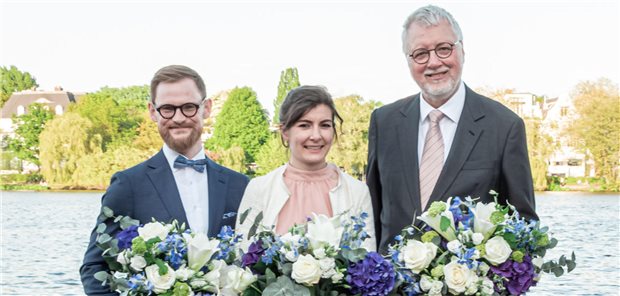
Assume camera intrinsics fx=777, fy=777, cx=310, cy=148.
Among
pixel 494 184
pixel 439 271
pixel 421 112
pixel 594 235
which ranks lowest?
pixel 594 235

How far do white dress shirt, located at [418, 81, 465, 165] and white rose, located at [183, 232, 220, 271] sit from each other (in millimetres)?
1622

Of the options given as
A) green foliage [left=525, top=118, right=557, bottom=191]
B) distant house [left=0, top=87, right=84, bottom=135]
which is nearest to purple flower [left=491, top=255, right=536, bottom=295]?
green foliage [left=525, top=118, right=557, bottom=191]

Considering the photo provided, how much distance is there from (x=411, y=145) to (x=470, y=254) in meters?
1.25

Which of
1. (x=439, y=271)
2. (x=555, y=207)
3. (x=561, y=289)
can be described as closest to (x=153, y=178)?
(x=439, y=271)

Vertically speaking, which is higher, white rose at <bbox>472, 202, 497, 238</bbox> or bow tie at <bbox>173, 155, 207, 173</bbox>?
bow tie at <bbox>173, 155, 207, 173</bbox>

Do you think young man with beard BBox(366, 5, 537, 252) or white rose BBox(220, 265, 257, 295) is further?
young man with beard BBox(366, 5, 537, 252)

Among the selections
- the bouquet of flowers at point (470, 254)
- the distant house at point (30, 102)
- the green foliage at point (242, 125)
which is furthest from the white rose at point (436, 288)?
the distant house at point (30, 102)

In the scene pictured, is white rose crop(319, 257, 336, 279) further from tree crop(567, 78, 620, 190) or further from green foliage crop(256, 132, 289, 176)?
tree crop(567, 78, 620, 190)

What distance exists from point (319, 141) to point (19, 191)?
57996 mm

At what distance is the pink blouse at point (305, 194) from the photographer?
442cm

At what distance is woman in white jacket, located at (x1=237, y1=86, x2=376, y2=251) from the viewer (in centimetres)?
439

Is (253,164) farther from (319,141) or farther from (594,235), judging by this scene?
(319,141)

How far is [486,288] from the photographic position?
3.59 meters

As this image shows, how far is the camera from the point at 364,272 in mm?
3404
